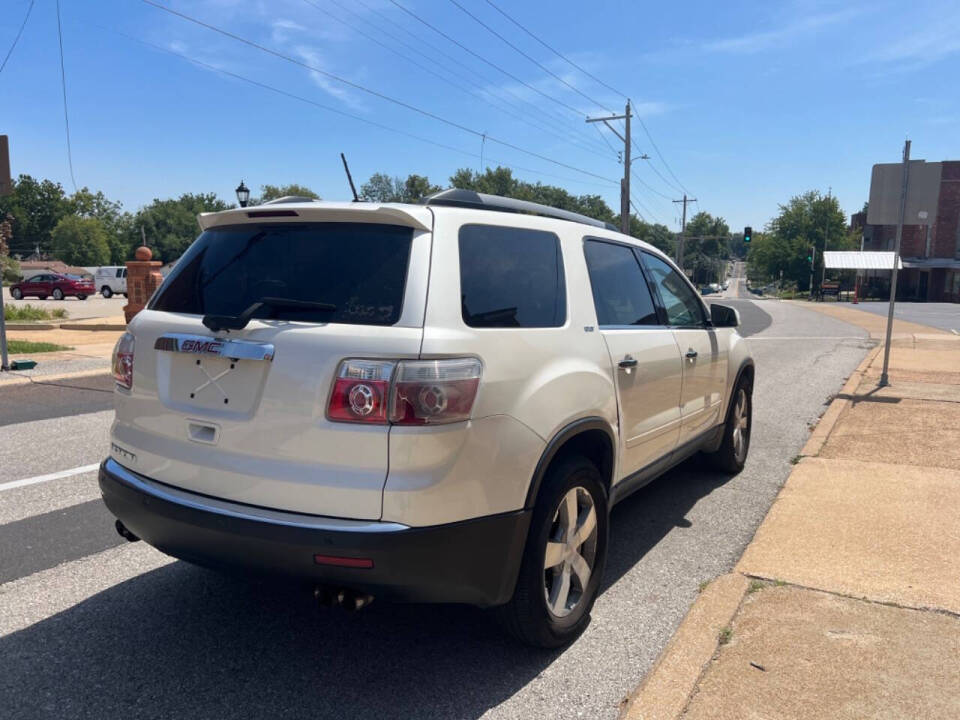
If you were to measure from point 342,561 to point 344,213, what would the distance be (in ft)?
4.32

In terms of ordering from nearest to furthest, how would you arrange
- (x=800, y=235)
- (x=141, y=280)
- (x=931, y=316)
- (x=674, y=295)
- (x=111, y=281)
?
1. (x=674, y=295)
2. (x=141, y=280)
3. (x=931, y=316)
4. (x=111, y=281)
5. (x=800, y=235)

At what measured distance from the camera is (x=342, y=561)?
2.49m

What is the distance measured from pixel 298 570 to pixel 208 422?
0.68m

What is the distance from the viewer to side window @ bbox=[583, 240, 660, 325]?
3.75 m

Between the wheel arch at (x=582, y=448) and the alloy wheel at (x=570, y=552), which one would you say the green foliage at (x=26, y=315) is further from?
the alloy wheel at (x=570, y=552)

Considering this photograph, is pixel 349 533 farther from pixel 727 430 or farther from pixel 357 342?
pixel 727 430

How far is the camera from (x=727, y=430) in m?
5.75

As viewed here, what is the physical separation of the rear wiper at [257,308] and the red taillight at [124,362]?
0.61 m

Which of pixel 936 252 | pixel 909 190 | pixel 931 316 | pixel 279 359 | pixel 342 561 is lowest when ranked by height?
pixel 931 316

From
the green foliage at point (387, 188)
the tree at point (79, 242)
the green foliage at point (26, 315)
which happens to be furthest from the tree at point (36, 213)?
the green foliage at point (26, 315)

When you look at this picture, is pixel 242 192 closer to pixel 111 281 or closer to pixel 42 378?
pixel 42 378

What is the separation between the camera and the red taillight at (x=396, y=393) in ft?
8.21

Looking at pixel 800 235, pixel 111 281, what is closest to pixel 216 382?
pixel 111 281

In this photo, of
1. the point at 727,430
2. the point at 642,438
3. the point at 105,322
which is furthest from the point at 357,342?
the point at 105,322
